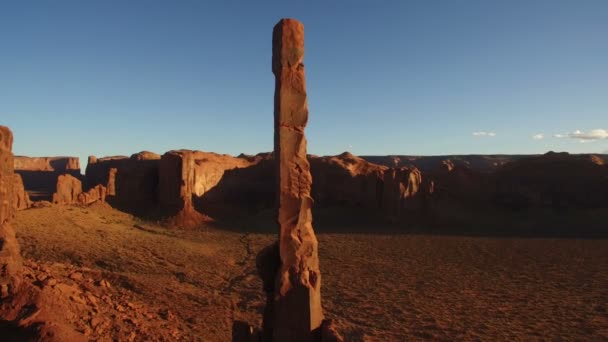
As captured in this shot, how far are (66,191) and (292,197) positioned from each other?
81.1 feet

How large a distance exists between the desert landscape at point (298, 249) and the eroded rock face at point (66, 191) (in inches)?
3.7

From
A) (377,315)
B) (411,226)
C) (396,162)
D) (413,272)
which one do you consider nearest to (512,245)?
(411,226)

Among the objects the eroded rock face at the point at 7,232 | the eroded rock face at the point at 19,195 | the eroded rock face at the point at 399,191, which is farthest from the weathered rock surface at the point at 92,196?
the eroded rock face at the point at 399,191

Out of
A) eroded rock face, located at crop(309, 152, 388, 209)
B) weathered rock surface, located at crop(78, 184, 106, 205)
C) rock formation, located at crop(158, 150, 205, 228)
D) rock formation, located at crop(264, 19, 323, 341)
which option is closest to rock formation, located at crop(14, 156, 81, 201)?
weathered rock surface, located at crop(78, 184, 106, 205)

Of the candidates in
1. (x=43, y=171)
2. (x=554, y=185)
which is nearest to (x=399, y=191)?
(x=554, y=185)

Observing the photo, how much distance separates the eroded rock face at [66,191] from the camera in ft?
84.4

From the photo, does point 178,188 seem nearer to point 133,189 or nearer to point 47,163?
point 133,189

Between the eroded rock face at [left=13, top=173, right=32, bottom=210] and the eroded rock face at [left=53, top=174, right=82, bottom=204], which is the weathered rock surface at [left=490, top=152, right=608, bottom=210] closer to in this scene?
the eroded rock face at [left=53, top=174, right=82, bottom=204]

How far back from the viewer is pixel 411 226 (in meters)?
30.4

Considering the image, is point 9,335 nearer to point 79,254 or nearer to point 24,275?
point 24,275

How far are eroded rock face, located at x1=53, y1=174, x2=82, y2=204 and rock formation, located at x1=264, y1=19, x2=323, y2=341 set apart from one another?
2359cm

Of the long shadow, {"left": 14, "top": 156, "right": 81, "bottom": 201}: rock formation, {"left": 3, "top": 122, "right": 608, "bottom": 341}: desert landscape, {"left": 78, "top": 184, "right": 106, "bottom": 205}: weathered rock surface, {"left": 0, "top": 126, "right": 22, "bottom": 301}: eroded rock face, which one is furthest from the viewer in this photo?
{"left": 14, "top": 156, "right": 81, "bottom": 201}: rock formation

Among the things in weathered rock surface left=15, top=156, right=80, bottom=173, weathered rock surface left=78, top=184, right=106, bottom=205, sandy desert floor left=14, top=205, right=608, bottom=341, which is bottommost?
sandy desert floor left=14, top=205, right=608, bottom=341

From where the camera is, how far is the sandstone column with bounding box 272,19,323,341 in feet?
22.2
